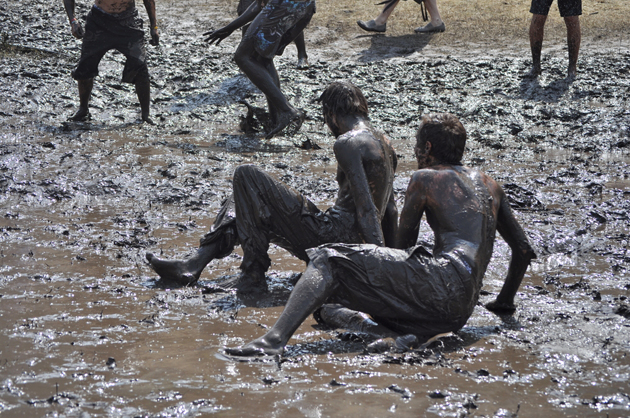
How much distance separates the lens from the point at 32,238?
4.56m

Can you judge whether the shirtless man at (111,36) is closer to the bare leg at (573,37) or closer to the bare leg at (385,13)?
the bare leg at (385,13)

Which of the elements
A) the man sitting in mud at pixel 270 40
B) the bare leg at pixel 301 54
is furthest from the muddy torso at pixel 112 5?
the bare leg at pixel 301 54

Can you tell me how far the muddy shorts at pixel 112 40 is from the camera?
285 inches

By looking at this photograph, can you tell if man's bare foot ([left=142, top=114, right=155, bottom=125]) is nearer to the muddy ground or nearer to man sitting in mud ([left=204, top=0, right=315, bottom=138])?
the muddy ground

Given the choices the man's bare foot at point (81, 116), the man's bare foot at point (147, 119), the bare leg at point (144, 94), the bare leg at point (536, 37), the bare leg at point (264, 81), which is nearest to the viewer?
the bare leg at point (264, 81)

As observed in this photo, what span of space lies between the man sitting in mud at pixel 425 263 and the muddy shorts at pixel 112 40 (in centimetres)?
483

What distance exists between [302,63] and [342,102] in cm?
580

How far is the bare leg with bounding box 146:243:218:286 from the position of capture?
3852mm

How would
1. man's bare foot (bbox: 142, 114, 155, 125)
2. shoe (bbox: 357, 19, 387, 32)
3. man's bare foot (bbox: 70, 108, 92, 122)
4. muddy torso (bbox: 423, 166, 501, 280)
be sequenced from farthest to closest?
shoe (bbox: 357, 19, 387, 32), man's bare foot (bbox: 142, 114, 155, 125), man's bare foot (bbox: 70, 108, 92, 122), muddy torso (bbox: 423, 166, 501, 280)

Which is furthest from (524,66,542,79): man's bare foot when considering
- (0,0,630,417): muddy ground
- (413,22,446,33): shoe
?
(413,22,446,33): shoe

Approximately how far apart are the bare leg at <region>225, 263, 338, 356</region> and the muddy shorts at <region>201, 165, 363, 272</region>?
2.49 feet

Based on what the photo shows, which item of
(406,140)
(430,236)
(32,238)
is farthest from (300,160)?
(32,238)

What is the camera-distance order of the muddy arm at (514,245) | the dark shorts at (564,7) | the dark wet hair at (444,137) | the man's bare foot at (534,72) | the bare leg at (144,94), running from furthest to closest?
the man's bare foot at (534,72) → the dark shorts at (564,7) → the bare leg at (144,94) → the muddy arm at (514,245) → the dark wet hair at (444,137)

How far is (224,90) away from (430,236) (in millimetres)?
4574
